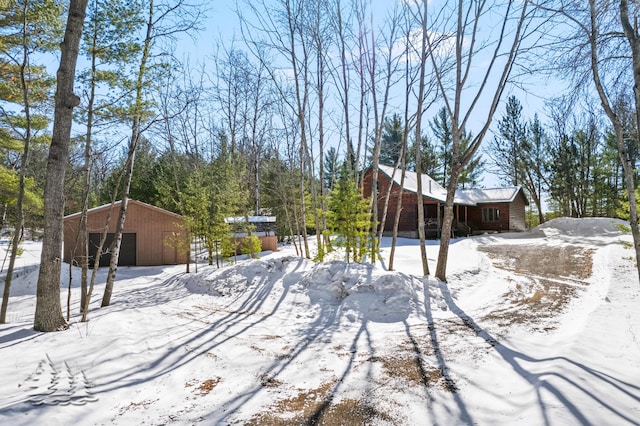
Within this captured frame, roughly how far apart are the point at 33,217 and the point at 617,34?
3077 centimetres

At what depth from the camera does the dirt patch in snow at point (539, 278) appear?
21.9ft

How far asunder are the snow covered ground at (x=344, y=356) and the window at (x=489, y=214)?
1930cm

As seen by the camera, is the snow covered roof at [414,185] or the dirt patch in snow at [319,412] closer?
the dirt patch in snow at [319,412]

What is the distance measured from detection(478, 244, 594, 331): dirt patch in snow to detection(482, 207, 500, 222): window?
959cm

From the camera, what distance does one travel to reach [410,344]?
17.1ft

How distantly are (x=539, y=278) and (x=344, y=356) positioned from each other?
873cm

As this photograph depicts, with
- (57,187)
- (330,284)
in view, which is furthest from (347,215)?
(57,187)

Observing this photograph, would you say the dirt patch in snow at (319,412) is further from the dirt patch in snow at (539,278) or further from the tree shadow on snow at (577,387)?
the dirt patch in snow at (539,278)

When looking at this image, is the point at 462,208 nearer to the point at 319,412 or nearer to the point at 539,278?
the point at 539,278

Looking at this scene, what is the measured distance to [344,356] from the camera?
4773 millimetres

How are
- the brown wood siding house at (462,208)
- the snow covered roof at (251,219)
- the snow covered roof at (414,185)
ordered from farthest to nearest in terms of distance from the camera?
the brown wood siding house at (462,208) → the snow covered roof at (414,185) → the snow covered roof at (251,219)

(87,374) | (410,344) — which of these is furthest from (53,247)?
(410,344)

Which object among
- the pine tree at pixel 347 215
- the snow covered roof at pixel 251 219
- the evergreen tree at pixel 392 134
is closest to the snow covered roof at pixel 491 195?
the evergreen tree at pixel 392 134

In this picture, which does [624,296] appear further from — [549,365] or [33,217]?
[33,217]
